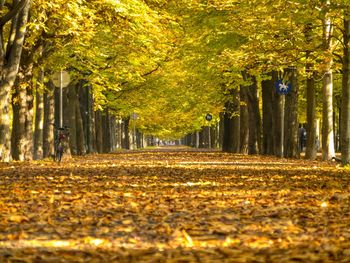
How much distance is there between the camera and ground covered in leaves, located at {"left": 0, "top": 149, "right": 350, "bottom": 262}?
637cm

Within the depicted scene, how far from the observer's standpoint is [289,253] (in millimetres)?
6312

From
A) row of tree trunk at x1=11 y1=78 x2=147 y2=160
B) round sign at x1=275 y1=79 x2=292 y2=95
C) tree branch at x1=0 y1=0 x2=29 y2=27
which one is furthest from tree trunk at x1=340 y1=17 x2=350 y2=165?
row of tree trunk at x1=11 y1=78 x2=147 y2=160

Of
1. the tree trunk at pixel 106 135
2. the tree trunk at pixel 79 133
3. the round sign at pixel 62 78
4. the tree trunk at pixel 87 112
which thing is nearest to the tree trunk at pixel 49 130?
the round sign at pixel 62 78

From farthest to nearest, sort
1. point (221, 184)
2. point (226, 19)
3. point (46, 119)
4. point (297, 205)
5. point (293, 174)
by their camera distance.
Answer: point (46, 119) < point (226, 19) < point (293, 174) < point (221, 184) < point (297, 205)

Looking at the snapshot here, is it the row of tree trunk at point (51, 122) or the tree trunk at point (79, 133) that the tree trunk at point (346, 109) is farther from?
the tree trunk at point (79, 133)

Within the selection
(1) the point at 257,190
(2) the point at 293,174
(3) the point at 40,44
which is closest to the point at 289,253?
(1) the point at 257,190

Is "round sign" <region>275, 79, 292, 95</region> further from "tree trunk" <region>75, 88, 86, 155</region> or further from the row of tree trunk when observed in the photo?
"tree trunk" <region>75, 88, 86, 155</region>

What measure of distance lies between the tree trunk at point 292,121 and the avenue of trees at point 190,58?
0.04 metres

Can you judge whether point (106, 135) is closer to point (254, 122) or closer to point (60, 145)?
point (254, 122)

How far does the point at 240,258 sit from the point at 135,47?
2235cm

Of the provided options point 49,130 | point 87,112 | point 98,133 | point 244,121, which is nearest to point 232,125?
point 244,121

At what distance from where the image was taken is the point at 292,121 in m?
29.6

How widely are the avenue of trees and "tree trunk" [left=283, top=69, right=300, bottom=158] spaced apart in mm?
44

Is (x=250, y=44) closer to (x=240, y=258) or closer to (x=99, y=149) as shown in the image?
(x=240, y=258)
